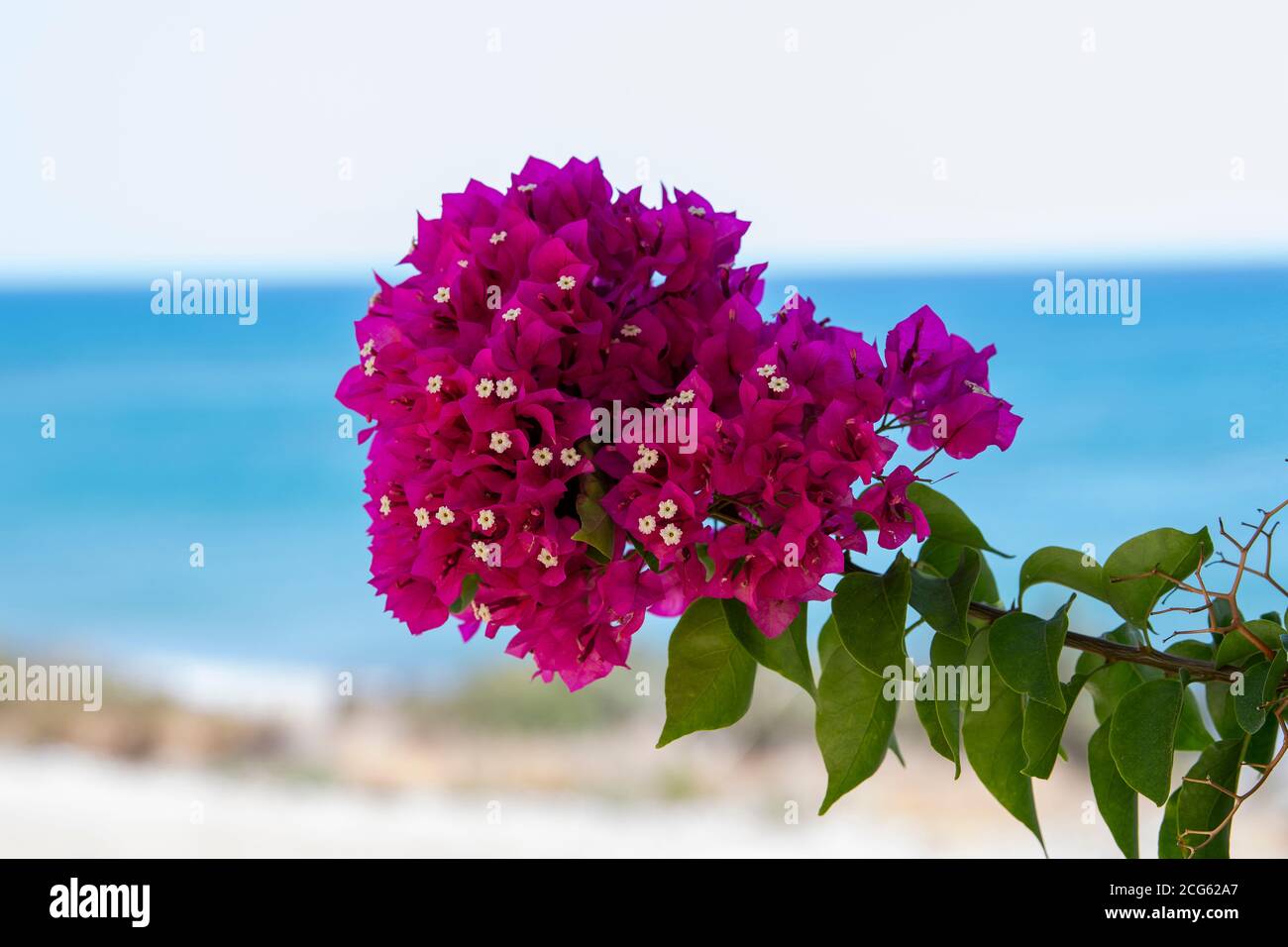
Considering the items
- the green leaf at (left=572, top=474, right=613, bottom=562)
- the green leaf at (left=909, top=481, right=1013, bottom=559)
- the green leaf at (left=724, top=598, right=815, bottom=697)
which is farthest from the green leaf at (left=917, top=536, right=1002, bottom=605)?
the green leaf at (left=572, top=474, right=613, bottom=562)

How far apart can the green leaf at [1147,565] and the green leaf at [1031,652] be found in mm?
70

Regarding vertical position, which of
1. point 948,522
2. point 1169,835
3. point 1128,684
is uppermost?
point 948,522

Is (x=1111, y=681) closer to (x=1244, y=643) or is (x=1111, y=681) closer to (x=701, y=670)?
(x=1244, y=643)

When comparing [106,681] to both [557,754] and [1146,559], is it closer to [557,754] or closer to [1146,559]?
[557,754]

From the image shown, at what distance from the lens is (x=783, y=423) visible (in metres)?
0.67

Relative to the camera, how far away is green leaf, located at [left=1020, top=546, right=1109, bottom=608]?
78cm

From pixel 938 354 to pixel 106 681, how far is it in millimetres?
6710

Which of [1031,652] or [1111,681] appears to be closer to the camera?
[1031,652]

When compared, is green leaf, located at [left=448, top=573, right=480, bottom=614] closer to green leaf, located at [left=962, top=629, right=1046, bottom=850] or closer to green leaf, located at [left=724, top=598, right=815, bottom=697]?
green leaf, located at [left=724, top=598, right=815, bottom=697]

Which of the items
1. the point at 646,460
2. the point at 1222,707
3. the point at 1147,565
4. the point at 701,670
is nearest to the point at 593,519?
the point at 646,460

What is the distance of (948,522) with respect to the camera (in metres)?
0.81

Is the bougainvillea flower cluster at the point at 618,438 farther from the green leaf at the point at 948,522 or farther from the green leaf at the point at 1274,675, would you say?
the green leaf at the point at 1274,675

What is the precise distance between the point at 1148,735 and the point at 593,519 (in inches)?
14.6

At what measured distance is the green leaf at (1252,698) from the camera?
2.31 ft
